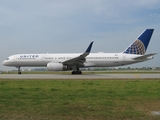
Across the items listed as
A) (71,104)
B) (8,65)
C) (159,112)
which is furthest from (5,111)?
(8,65)

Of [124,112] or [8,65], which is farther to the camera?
[8,65]

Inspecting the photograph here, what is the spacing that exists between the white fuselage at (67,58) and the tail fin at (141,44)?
155 centimetres

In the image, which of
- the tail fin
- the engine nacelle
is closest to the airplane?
the tail fin

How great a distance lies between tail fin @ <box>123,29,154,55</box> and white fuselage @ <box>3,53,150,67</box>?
1.55 meters

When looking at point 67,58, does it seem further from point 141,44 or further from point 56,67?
point 141,44

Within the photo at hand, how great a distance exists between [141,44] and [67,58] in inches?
467

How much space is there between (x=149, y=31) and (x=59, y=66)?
50.5 ft

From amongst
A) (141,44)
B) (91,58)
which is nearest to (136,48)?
(141,44)

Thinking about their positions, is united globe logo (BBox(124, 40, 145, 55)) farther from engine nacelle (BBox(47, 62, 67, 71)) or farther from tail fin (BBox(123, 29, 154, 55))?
engine nacelle (BBox(47, 62, 67, 71))

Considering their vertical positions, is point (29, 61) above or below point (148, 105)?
above

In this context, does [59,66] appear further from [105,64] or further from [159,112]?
[159,112]

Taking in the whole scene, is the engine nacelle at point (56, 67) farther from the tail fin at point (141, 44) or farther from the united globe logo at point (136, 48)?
the united globe logo at point (136, 48)

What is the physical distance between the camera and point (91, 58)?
30.0 meters

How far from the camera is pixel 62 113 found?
18.2 feet
